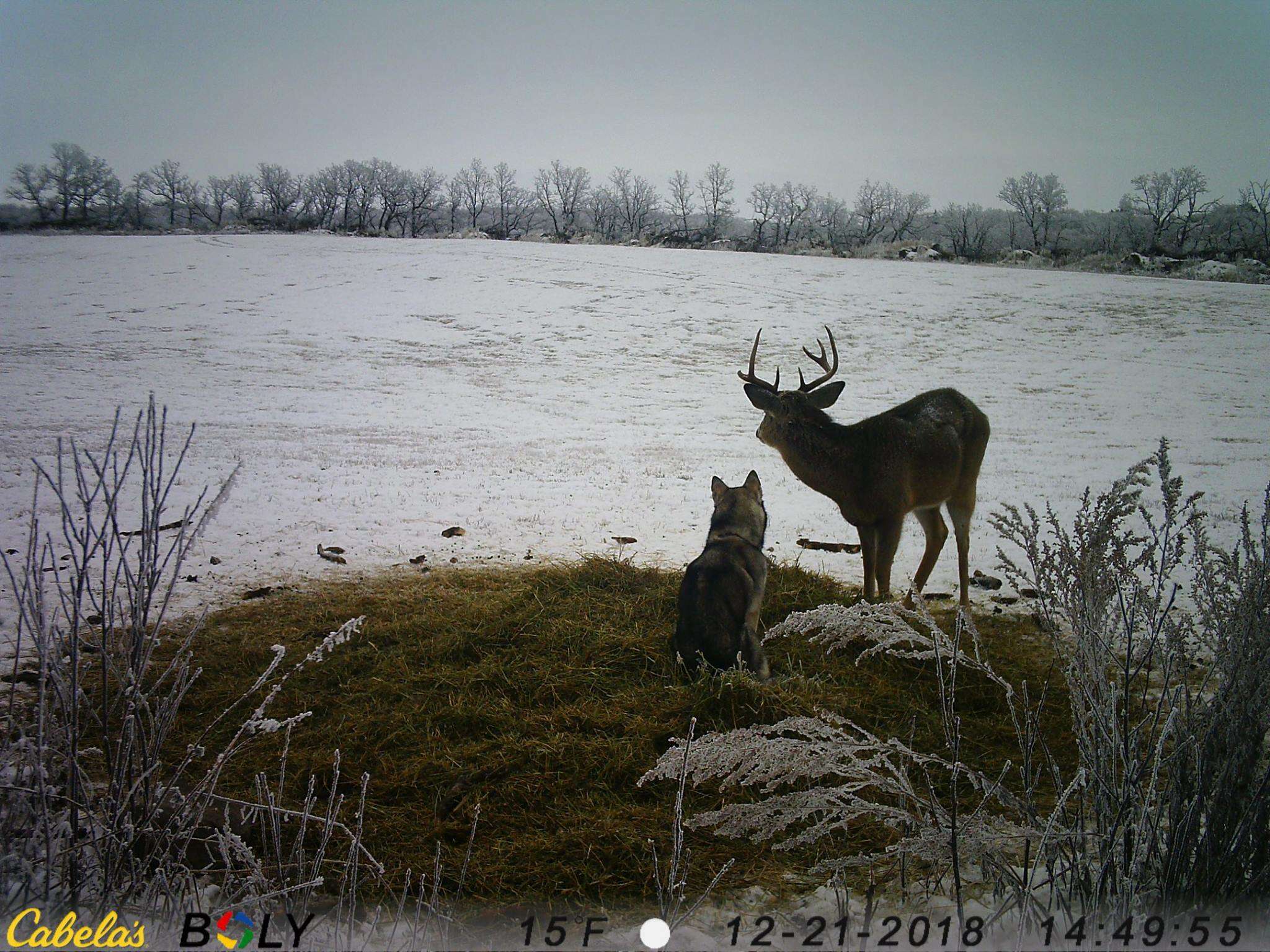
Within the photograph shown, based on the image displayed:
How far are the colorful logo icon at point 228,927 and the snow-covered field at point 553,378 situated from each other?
2.83m

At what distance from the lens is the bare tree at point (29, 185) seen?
594cm

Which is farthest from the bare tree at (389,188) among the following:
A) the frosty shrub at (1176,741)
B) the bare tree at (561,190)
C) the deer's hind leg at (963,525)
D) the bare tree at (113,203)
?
the frosty shrub at (1176,741)

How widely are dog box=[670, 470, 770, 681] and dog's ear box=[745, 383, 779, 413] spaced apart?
73 cm

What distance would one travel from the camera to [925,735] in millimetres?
2637

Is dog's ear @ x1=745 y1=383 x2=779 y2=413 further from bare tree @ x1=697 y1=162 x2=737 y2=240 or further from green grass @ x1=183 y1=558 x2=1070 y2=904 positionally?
bare tree @ x1=697 y1=162 x2=737 y2=240

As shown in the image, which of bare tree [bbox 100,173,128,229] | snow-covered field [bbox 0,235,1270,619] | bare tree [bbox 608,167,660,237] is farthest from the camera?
bare tree [bbox 608,167,660,237]

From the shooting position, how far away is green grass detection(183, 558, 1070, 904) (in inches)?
80.4

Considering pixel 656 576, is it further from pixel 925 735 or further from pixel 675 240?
pixel 675 240

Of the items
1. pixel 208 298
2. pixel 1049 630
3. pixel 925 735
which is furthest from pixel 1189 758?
pixel 208 298

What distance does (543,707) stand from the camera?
2789 millimetres

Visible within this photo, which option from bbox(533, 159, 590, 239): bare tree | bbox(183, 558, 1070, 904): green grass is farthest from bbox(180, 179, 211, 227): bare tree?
bbox(183, 558, 1070, 904): green grass

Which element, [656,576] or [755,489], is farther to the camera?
[656,576]

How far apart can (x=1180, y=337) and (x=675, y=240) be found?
4.55 metres

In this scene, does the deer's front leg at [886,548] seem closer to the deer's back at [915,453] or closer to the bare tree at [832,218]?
the deer's back at [915,453]
